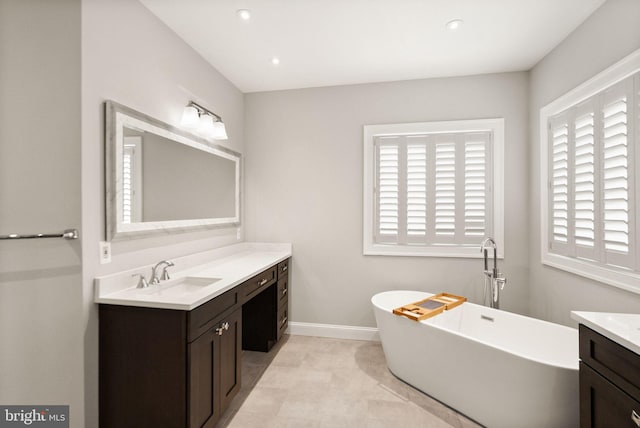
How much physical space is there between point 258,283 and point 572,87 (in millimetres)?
2797

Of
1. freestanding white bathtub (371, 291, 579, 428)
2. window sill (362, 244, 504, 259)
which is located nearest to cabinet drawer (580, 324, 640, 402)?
freestanding white bathtub (371, 291, 579, 428)

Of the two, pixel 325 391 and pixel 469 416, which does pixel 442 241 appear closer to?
pixel 469 416

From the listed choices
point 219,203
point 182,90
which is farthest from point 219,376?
point 182,90

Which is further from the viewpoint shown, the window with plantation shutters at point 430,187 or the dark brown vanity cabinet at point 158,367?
the window with plantation shutters at point 430,187

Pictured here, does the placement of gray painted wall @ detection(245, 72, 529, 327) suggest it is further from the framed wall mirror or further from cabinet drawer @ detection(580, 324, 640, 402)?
cabinet drawer @ detection(580, 324, 640, 402)

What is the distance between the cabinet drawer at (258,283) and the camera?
2.28m

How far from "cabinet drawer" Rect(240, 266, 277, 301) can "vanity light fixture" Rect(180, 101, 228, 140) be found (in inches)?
49.0

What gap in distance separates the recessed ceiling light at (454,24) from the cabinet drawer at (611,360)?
2.02m

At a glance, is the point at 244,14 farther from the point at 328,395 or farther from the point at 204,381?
the point at 328,395

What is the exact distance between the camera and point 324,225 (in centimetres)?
338

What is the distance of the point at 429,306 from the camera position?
8.86 feet

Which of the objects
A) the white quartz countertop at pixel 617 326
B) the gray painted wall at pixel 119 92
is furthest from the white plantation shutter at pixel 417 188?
the gray painted wall at pixel 119 92

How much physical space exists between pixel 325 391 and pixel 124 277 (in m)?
1.60

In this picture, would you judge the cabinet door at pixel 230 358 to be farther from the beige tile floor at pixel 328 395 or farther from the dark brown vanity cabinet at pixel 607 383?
the dark brown vanity cabinet at pixel 607 383
